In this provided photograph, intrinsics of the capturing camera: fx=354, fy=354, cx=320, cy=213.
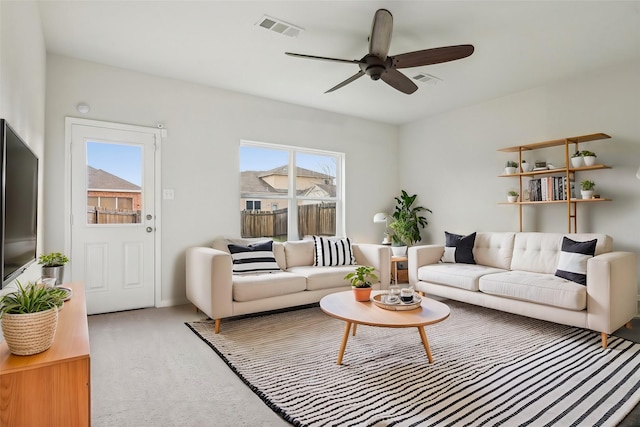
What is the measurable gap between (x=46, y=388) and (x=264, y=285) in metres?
2.12

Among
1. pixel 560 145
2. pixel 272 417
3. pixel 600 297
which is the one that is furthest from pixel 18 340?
pixel 560 145

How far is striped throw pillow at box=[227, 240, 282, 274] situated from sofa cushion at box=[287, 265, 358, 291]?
291mm

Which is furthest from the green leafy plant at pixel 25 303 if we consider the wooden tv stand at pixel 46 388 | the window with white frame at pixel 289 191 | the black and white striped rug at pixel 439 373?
the window with white frame at pixel 289 191

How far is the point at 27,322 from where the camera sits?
1236 millimetres

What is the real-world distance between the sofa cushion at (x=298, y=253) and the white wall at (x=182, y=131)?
679mm

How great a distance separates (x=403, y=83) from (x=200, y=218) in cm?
262

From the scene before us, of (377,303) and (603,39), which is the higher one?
(603,39)

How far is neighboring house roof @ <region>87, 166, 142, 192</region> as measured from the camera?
11.7ft

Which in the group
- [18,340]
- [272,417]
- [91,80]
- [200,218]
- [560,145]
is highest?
[91,80]

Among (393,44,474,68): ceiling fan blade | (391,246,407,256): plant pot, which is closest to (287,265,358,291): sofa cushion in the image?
(391,246,407,256): plant pot

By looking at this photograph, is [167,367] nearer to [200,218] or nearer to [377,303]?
[377,303]

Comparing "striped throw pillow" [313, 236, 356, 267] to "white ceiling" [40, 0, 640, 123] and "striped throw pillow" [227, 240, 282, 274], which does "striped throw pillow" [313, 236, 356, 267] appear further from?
"white ceiling" [40, 0, 640, 123]

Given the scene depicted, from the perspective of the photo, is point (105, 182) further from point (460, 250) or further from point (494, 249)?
point (494, 249)

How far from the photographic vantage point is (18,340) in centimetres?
123
